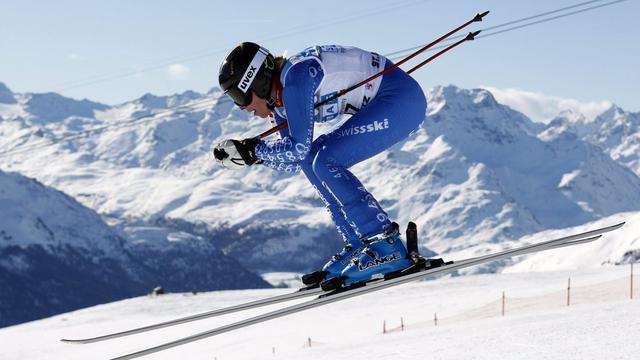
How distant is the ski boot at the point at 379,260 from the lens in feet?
21.6

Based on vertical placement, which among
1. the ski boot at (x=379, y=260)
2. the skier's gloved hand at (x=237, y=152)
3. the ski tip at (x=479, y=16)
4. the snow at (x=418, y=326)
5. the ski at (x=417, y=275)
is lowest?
the snow at (x=418, y=326)

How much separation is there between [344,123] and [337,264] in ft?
4.02

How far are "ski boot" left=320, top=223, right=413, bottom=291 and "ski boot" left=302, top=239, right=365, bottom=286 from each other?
17 cm

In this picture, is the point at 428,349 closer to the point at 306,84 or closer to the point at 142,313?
the point at 306,84

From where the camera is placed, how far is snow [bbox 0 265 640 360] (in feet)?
22.0

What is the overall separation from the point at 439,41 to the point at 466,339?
106 inches

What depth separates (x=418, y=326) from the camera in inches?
853

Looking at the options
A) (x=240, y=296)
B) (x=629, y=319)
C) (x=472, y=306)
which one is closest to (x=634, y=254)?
(x=240, y=296)

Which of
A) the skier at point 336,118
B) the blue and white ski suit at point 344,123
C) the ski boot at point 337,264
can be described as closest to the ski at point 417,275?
the skier at point 336,118

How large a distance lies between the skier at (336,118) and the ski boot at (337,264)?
3 cm

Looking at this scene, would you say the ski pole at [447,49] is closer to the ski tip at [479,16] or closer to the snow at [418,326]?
the ski tip at [479,16]

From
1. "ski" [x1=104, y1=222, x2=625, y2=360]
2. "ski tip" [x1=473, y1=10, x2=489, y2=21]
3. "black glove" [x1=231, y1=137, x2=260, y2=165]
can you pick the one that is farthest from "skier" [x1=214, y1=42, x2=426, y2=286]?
"ski tip" [x1=473, y1=10, x2=489, y2=21]

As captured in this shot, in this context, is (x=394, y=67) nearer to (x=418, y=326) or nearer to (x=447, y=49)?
(x=447, y=49)

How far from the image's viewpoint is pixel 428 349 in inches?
282
